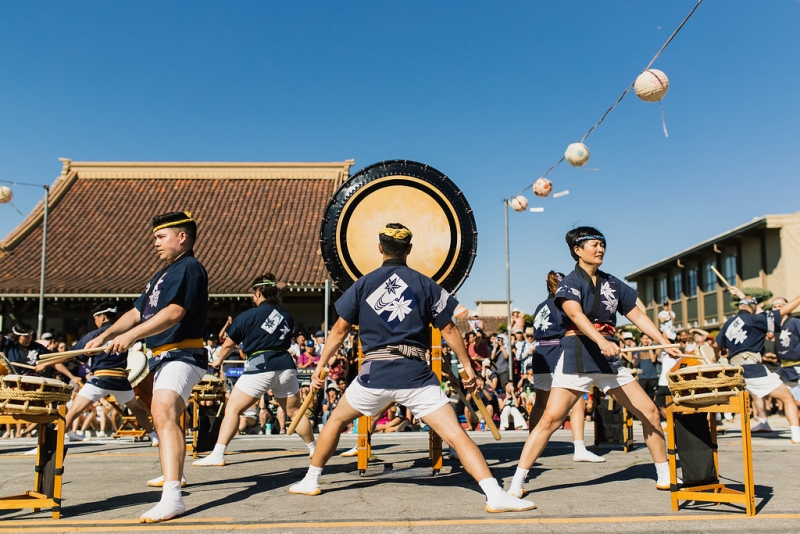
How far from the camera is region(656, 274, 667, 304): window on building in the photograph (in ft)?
136

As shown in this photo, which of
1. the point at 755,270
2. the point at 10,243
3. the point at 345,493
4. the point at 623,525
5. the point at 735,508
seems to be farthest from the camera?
the point at 755,270

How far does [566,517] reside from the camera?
4.41m

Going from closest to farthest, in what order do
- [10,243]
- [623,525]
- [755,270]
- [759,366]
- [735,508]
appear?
[623,525] < [735,508] < [759,366] < [10,243] < [755,270]

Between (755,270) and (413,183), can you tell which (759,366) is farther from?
(755,270)

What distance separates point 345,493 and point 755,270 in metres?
28.9

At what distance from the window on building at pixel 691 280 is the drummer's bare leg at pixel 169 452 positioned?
3557 centimetres

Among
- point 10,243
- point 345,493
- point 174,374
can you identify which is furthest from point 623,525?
point 10,243

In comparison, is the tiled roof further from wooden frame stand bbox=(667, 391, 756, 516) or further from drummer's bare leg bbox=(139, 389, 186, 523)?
wooden frame stand bbox=(667, 391, 756, 516)

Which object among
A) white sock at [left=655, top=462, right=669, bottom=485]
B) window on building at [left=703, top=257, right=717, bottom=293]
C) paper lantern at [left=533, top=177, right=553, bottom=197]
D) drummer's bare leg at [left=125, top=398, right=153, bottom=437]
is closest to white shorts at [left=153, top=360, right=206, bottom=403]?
white sock at [left=655, top=462, right=669, bottom=485]

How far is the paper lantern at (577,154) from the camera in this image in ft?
38.8

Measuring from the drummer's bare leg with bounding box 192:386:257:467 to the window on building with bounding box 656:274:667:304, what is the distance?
123 feet

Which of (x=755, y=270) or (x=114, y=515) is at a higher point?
(x=755, y=270)

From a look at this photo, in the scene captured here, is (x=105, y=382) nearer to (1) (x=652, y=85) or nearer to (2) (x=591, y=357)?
(2) (x=591, y=357)

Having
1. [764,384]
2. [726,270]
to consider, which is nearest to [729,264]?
[726,270]
